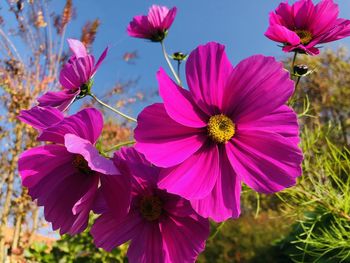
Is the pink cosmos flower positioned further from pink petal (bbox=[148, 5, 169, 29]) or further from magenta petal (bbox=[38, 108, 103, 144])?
magenta petal (bbox=[38, 108, 103, 144])

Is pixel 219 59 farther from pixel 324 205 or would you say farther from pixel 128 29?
pixel 324 205

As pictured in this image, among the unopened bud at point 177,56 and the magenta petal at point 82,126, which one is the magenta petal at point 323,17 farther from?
the magenta petal at point 82,126

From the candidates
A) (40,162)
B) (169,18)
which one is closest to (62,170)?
(40,162)

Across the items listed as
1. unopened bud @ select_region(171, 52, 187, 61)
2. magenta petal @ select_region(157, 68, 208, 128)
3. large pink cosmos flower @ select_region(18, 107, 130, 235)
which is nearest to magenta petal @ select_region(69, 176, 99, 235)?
large pink cosmos flower @ select_region(18, 107, 130, 235)

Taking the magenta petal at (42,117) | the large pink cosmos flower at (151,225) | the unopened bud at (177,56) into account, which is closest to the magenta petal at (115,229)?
the large pink cosmos flower at (151,225)

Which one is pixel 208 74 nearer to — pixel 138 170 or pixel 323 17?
pixel 138 170

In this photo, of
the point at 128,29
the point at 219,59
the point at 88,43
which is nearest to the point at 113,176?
the point at 219,59
